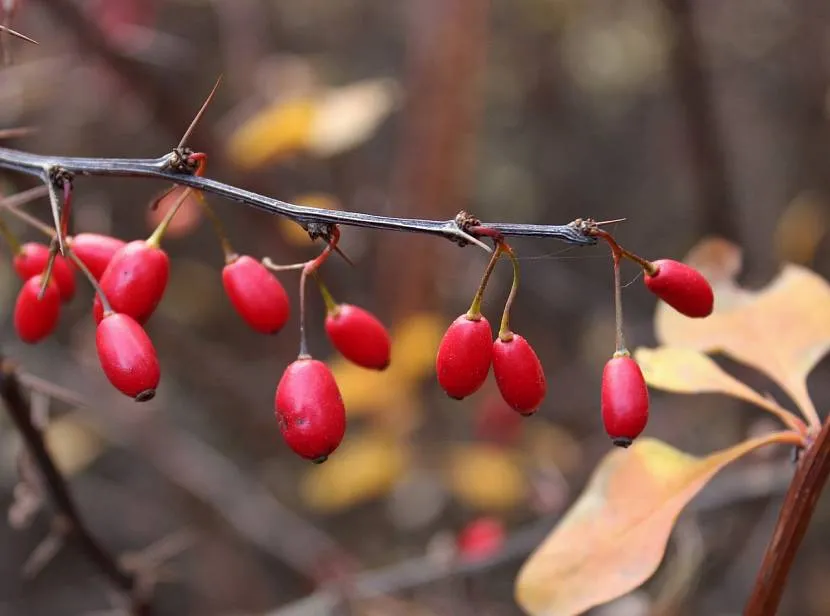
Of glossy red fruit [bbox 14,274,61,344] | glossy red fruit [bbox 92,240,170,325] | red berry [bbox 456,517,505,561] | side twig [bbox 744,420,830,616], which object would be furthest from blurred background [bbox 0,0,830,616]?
side twig [bbox 744,420,830,616]

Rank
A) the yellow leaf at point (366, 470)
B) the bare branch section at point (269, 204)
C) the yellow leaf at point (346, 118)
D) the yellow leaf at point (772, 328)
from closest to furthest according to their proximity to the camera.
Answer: the bare branch section at point (269, 204)
the yellow leaf at point (772, 328)
the yellow leaf at point (346, 118)
the yellow leaf at point (366, 470)

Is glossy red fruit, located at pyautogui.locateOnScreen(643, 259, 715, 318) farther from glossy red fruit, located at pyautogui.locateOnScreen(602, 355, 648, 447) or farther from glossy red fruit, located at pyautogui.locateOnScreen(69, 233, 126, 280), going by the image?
glossy red fruit, located at pyautogui.locateOnScreen(69, 233, 126, 280)

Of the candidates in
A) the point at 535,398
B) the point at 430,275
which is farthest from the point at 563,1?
the point at 535,398

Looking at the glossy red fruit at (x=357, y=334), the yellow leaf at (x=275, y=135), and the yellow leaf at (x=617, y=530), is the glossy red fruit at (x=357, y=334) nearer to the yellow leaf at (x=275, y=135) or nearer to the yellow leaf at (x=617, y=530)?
the yellow leaf at (x=617, y=530)

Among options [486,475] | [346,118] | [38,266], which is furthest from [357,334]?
[486,475]

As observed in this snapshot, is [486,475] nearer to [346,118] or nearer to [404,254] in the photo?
[404,254]

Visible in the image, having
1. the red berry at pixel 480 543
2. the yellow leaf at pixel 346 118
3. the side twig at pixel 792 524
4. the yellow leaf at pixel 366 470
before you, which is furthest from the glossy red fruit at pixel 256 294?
the yellow leaf at pixel 366 470
